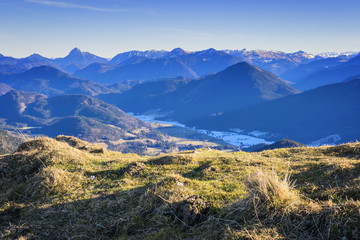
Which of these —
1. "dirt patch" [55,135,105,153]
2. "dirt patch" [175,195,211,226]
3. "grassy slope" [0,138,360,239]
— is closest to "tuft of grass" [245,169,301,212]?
"grassy slope" [0,138,360,239]

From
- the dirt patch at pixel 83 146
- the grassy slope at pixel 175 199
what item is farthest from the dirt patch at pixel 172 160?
the dirt patch at pixel 83 146

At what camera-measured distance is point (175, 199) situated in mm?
7121

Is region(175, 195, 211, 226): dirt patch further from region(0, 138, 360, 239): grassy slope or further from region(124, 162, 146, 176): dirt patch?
region(124, 162, 146, 176): dirt patch

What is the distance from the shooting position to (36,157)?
12117 mm

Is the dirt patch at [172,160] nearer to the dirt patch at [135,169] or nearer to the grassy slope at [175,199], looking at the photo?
the grassy slope at [175,199]

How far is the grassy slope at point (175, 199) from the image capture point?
5.32m

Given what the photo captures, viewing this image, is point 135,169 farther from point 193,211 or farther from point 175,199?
point 193,211

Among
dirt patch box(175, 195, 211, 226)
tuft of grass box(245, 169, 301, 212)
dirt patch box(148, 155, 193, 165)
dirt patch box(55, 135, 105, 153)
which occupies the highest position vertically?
tuft of grass box(245, 169, 301, 212)

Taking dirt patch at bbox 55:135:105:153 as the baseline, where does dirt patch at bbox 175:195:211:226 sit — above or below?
above

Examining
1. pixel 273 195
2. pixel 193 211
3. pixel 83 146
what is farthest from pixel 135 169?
pixel 83 146

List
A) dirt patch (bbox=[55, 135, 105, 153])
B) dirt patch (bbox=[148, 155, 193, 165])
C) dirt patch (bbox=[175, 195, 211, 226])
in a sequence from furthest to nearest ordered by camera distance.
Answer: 1. dirt patch (bbox=[55, 135, 105, 153])
2. dirt patch (bbox=[148, 155, 193, 165])
3. dirt patch (bbox=[175, 195, 211, 226])

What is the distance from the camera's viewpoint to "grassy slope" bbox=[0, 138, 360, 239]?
17.5 ft

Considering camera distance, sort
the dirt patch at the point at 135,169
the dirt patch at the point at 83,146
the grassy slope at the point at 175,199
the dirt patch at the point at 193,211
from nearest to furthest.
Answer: the grassy slope at the point at 175,199 < the dirt patch at the point at 193,211 < the dirt patch at the point at 135,169 < the dirt patch at the point at 83,146

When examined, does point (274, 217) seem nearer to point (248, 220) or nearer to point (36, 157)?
point (248, 220)
